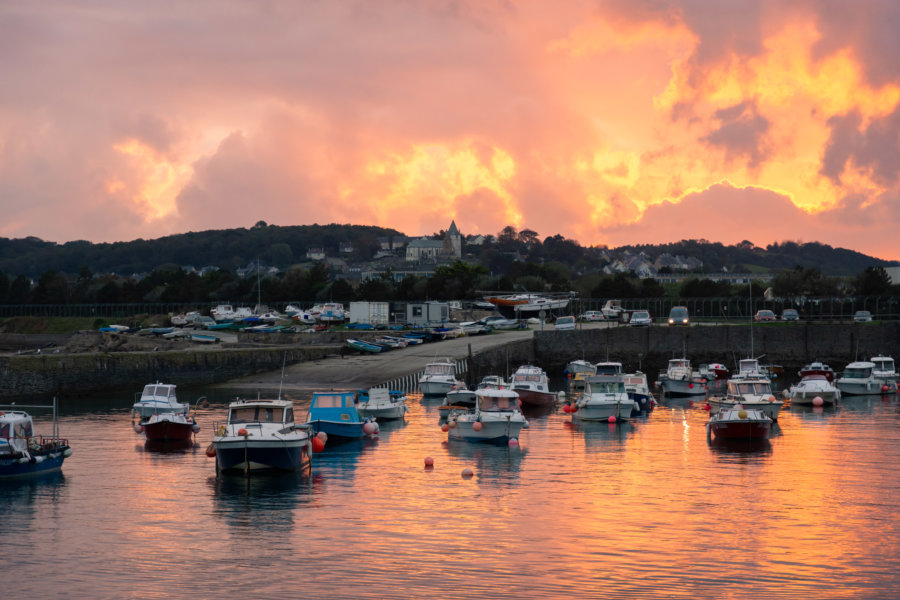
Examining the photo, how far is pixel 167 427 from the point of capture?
49844 millimetres

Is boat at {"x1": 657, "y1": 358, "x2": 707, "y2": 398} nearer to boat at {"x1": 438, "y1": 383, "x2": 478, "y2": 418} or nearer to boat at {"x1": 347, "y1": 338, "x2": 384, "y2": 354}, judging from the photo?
boat at {"x1": 438, "y1": 383, "x2": 478, "y2": 418}

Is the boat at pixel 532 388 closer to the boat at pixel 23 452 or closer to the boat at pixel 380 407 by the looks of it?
the boat at pixel 380 407

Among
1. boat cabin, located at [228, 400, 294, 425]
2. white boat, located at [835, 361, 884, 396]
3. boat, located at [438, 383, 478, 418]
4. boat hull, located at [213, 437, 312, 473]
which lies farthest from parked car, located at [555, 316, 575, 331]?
boat hull, located at [213, 437, 312, 473]

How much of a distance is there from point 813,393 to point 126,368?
50.3 metres

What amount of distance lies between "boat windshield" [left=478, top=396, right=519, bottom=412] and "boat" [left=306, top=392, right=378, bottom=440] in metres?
6.05

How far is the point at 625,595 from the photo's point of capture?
24.5m

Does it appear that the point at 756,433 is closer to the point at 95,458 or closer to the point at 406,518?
the point at 406,518

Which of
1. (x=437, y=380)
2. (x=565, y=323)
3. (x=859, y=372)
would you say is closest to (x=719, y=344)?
(x=565, y=323)

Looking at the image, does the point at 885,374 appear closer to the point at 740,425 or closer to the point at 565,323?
the point at 565,323

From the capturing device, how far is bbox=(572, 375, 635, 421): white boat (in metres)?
57.8

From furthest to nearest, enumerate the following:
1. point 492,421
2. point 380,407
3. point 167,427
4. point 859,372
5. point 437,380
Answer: point 859,372
point 437,380
point 380,407
point 167,427
point 492,421

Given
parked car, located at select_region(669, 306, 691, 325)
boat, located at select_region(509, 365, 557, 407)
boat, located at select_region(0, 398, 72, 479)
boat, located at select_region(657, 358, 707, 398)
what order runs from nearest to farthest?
boat, located at select_region(0, 398, 72, 479) < boat, located at select_region(509, 365, 557, 407) < boat, located at select_region(657, 358, 707, 398) < parked car, located at select_region(669, 306, 691, 325)

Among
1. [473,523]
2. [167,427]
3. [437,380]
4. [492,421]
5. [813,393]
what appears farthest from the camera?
[437,380]

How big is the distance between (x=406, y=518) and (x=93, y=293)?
171 meters
